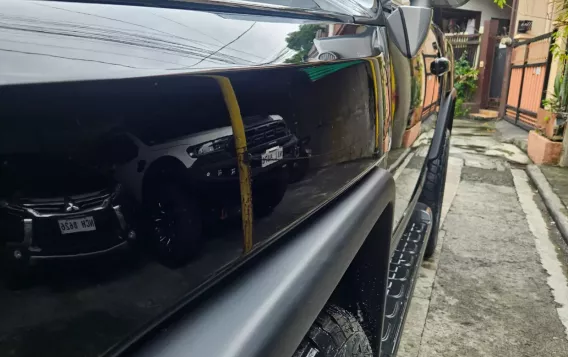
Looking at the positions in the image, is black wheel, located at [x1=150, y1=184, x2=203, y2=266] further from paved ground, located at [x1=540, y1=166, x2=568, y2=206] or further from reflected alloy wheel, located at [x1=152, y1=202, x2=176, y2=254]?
paved ground, located at [x1=540, y1=166, x2=568, y2=206]

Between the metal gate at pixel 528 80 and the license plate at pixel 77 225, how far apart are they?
830 cm

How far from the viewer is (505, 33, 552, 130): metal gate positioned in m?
7.91

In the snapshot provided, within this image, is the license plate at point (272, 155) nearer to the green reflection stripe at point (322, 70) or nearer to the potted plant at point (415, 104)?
the green reflection stripe at point (322, 70)

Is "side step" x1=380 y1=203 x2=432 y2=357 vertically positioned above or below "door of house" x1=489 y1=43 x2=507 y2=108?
below

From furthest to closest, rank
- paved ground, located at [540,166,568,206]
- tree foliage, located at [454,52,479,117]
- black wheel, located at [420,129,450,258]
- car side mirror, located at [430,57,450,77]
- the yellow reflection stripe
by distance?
tree foliage, located at [454,52,479,117], paved ground, located at [540,166,568,206], black wheel, located at [420,129,450,258], car side mirror, located at [430,57,450,77], the yellow reflection stripe

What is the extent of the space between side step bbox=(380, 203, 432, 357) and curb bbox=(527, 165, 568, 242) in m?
2.00

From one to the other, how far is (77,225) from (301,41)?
60cm

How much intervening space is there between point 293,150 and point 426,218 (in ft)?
6.94

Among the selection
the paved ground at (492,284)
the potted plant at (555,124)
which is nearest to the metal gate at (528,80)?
the potted plant at (555,124)

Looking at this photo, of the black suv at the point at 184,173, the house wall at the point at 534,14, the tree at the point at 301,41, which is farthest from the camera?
the house wall at the point at 534,14

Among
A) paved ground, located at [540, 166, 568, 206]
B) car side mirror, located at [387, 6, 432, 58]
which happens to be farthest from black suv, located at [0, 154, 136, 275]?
paved ground, located at [540, 166, 568, 206]

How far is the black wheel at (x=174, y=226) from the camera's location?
629 millimetres

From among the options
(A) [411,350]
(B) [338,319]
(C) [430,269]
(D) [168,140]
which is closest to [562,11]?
(C) [430,269]

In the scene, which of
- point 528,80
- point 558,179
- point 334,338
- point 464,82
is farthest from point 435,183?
point 464,82
